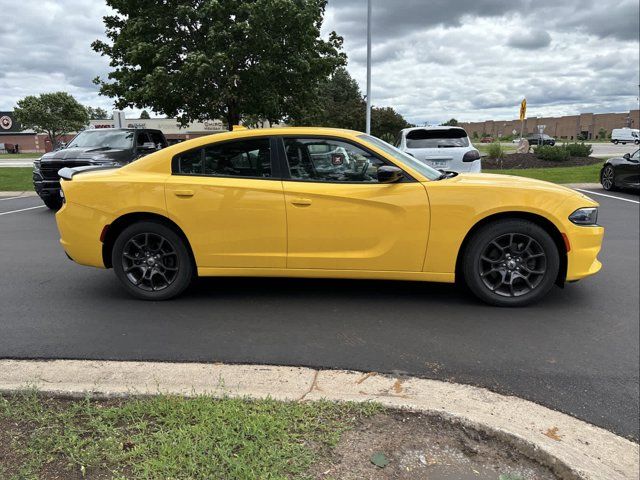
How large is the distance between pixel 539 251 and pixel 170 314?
10.5 ft

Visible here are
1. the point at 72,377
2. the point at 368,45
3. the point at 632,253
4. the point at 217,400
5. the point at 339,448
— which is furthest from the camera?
the point at 368,45

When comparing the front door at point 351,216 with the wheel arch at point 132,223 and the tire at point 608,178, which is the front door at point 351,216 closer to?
the wheel arch at point 132,223

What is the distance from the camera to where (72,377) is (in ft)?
9.91

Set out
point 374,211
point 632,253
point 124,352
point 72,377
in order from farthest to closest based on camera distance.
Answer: point 632,253, point 374,211, point 124,352, point 72,377

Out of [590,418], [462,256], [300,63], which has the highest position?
[300,63]

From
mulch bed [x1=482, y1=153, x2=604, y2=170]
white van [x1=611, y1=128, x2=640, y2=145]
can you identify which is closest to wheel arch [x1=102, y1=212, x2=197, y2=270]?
mulch bed [x1=482, y1=153, x2=604, y2=170]

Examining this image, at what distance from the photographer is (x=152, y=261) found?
4.54 m

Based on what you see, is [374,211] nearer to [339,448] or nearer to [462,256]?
[462,256]

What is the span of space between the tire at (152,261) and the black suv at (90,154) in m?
6.08

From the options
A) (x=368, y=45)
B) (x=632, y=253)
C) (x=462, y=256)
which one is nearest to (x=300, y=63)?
(x=368, y=45)

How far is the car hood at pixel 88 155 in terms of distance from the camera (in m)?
9.89

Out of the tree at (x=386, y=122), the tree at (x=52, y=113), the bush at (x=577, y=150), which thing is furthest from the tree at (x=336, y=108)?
the tree at (x=52, y=113)

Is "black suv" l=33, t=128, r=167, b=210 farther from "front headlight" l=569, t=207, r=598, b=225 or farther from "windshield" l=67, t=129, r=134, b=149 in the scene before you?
"front headlight" l=569, t=207, r=598, b=225

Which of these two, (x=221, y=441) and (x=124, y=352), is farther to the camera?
(x=124, y=352)
